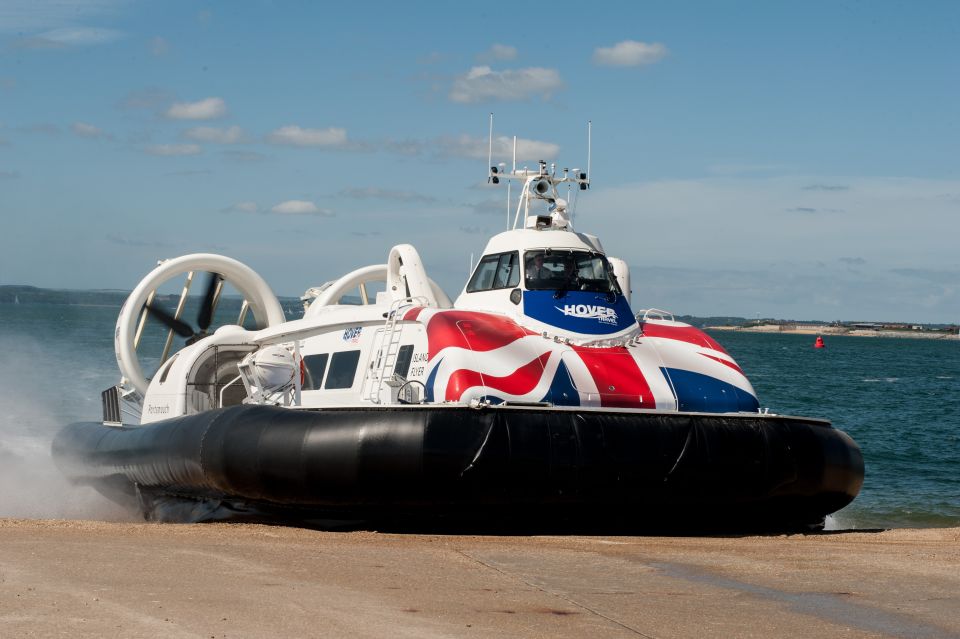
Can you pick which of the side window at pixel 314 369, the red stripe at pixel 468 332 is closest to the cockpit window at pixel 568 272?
the red stripe at pixel 468 332

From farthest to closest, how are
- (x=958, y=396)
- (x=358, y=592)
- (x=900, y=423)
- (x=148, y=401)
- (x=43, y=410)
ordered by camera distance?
1. (x=958, y=396)
2. (x=900, y=423)
3. (x=43, y=410)
4. (x=148, y=401)
5. (x=358, y=592)

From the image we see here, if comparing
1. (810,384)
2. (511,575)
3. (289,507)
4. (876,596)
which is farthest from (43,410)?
(810,384)

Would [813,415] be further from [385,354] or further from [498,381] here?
[498,381]

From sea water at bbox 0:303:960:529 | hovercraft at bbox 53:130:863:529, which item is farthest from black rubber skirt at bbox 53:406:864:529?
sea water at bbox 0:303:960:529

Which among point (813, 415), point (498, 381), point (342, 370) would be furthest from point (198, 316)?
point (813, 415)

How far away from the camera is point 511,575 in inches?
251

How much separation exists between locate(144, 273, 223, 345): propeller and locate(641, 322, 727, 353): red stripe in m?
4.66

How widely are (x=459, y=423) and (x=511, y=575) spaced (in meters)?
1.92

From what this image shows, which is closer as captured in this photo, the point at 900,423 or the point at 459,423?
the point at 459,423

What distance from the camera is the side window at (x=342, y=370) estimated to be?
9930 millimetres

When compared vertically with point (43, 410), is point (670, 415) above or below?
above

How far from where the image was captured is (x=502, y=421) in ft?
27.0

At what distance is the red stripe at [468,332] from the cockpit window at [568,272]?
0.52 metres

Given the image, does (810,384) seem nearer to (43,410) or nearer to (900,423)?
(900,423)
